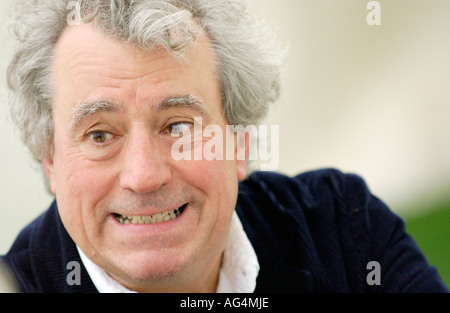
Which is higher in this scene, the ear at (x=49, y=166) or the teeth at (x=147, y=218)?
the ear at (x=49, y=166)

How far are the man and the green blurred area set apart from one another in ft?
6.24

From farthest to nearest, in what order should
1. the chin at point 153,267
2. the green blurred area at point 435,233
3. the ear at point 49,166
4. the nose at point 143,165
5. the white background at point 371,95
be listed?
the white background at point 371,95 → the green blurred area at point 435,233 → the ear at point 49,166 → the chin at point 153,267 → the nose at point 143,165

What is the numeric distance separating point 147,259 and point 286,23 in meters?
3.23

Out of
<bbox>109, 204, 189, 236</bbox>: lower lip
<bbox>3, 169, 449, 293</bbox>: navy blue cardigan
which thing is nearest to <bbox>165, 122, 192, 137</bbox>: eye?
<bbox>109, 204, 189, 236</bbox>: lower lip

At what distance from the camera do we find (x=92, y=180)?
1805 mm

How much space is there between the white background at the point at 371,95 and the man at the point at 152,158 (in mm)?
2325

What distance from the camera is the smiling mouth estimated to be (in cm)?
183

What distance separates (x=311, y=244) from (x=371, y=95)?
2980 millimetres

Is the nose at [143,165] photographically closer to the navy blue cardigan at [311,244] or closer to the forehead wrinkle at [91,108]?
the forehead wrinkle at [91,108]

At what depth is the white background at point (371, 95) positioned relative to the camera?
4.65 metres

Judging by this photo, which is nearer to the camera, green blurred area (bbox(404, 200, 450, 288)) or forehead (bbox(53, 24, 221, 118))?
forehead (bbox(53, 24, 221, 118))

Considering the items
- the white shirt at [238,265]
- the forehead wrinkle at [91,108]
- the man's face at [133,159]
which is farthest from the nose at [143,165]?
the white shirt at [238,265]

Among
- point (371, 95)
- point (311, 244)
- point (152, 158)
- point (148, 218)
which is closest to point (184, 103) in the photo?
point (152, 158)

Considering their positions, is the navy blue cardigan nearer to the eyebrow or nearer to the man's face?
the man's face
